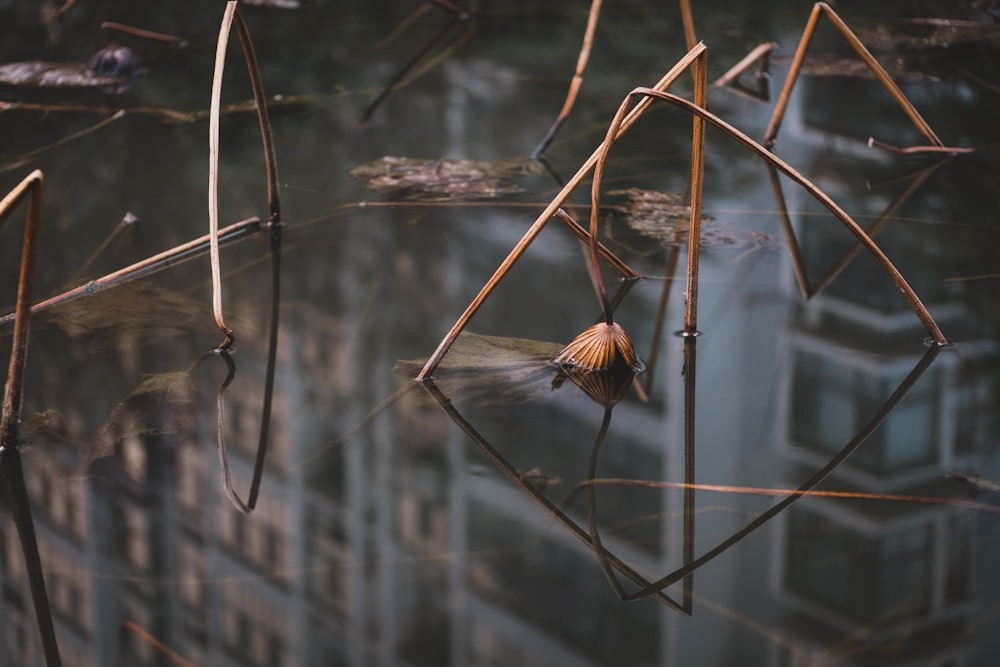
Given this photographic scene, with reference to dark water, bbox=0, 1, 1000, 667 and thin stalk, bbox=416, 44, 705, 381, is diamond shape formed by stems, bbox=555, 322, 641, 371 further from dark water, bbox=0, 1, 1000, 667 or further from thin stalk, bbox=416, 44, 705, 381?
thin stalk, bbox=416, 44, 705, 381

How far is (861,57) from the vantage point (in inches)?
105

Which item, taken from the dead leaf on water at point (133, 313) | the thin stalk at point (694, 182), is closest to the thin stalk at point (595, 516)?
the thin stalk at point (694, 182)

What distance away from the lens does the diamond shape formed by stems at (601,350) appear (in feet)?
6.03

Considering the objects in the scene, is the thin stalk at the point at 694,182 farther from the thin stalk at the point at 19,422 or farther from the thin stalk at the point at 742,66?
the thin stalk at the point at 742,66

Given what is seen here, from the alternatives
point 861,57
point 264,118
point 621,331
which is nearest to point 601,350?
point 621,331

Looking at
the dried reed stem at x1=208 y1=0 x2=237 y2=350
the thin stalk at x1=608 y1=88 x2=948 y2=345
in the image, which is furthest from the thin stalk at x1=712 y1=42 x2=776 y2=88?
the dried reed stem at x1=208 y1=0 x2=237 y2=350

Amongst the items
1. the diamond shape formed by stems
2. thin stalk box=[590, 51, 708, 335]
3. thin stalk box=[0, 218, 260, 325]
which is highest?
thin stalk box=[590, 51, 708, 335]

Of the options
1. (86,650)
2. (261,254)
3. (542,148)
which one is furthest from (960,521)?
(542,148)

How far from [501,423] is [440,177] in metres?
1.15

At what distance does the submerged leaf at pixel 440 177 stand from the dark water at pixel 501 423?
5 cm

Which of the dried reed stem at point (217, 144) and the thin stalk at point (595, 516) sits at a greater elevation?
the dried reed stem at point (217, 144)

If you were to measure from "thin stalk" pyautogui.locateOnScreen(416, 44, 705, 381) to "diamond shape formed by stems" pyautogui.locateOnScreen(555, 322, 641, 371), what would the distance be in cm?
21

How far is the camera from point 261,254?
7.72ft

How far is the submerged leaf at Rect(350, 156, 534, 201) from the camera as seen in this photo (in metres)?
2.70
